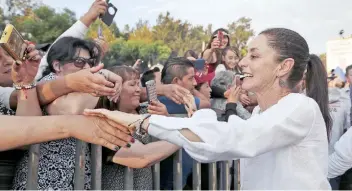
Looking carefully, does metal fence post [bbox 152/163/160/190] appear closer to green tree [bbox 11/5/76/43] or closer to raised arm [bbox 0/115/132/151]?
raised arm [bbox 0/115/132/151]

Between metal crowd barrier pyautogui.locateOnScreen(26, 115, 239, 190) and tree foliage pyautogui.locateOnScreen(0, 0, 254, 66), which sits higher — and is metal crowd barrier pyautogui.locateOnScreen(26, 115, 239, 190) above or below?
below

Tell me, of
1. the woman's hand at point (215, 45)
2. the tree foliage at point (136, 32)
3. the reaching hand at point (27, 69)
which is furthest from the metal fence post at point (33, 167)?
the tree foliage at point (136, 32)

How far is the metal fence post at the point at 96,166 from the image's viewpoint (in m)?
2.70

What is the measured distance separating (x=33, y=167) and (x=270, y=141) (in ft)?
4.11

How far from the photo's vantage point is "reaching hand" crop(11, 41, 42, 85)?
243cm

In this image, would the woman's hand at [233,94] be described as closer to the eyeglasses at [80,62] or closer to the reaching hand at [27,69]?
the eyeglasses at [80,62]

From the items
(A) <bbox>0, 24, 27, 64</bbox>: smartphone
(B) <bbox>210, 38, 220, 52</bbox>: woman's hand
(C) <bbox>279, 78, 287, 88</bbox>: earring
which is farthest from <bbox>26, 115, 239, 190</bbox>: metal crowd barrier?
(B) <bbox>210, 38, 220, 52</bbox>: woman's hand

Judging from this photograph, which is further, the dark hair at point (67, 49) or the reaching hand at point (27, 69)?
the dark hair at point (67, 49)

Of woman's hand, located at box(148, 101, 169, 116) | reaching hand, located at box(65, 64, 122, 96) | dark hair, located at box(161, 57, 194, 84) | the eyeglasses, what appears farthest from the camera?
dark hair, located at box(161, 57, 194, 84)

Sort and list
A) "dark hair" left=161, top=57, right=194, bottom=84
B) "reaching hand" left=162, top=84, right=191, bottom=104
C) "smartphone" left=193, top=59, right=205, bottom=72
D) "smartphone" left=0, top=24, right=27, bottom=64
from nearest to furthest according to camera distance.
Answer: "smartphone" left=0, top=24, right=27, bottom=64 < "reaching hand" left=162, top=84, right=191, bottom=104 < "dark hair" left=161, top=57, right=194, bottom=84 < "smartphone" left=193, top=59, right=205, bottom=72

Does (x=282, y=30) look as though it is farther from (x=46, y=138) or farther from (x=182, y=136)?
(x=46, y=138)

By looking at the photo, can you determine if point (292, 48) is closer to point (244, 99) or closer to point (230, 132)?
point (230, 132)

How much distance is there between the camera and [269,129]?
2062 millimetres

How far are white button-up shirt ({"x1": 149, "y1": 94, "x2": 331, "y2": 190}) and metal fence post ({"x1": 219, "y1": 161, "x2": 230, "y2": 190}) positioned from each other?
1.70m
